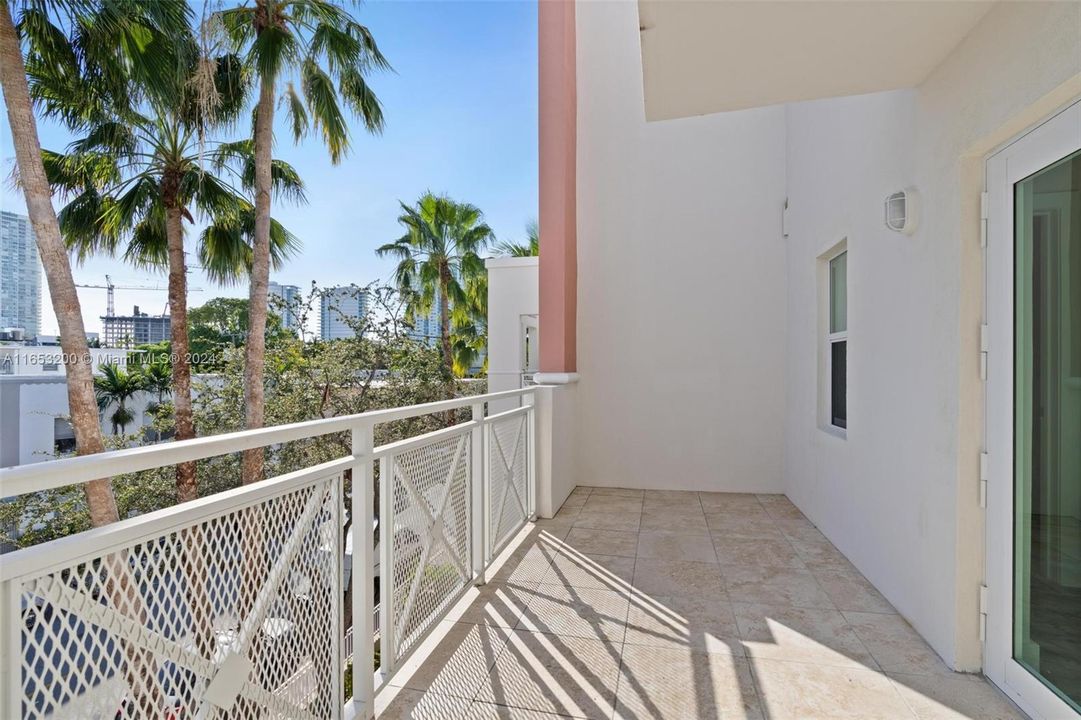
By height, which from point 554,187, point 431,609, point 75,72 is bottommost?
point 431,609

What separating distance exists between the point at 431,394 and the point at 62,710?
8.71 meters

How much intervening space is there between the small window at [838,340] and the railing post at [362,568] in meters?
3.28

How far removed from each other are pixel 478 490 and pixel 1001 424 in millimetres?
2456

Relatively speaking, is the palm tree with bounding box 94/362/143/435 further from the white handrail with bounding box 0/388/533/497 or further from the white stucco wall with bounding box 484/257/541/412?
the white handrail with bounding box 0/388/533/497

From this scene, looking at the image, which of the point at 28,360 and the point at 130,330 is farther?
the point at 130,330

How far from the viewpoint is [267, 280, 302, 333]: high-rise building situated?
9219 millimetres

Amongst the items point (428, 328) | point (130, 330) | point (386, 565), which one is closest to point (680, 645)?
point (386, 565)

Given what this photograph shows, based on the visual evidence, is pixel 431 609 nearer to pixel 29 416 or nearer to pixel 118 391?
pixel 29 416

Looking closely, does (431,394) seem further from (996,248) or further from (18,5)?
(996,248)

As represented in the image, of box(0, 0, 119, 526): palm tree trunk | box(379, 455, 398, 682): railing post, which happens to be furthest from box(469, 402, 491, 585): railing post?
box(0, 0, 119, 526): palm tree trunk

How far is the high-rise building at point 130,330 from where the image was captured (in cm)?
1110

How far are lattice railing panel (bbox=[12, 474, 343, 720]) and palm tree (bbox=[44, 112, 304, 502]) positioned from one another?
5.82m

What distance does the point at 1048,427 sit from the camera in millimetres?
1798

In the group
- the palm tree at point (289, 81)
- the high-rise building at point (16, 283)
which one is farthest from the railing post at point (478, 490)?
the high-rise building at point (16, 283)
